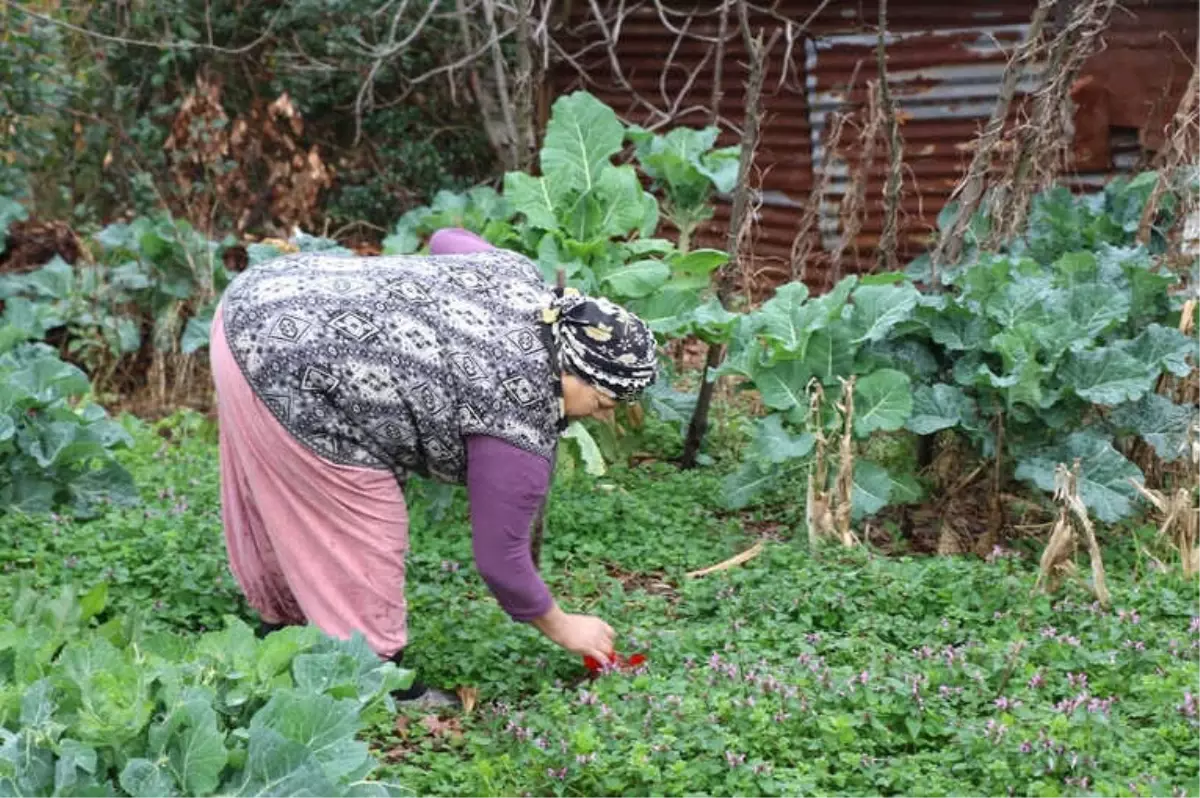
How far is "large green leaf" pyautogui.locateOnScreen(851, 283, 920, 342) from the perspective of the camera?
6129 mm

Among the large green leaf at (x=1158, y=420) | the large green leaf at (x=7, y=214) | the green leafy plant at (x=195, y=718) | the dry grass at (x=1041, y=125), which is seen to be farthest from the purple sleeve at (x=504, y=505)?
the large green leaf at (x=7, y=214)

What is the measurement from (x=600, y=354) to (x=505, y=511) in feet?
1.52

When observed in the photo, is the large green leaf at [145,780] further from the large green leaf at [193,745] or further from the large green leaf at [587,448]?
the large green leaf at [587,448]

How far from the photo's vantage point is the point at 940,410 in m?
6.21

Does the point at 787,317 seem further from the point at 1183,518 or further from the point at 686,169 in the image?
the point at 1183,518

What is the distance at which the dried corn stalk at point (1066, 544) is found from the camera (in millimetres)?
5238

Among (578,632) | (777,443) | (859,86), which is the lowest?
(578,632)

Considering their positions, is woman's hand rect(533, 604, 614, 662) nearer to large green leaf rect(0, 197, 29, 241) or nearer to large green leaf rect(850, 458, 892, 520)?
large green leaf rect(850, 458, 892, 520)

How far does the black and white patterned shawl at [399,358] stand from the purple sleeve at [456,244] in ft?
1.35

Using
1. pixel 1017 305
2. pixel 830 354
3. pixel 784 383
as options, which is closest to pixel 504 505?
pixel 784 383

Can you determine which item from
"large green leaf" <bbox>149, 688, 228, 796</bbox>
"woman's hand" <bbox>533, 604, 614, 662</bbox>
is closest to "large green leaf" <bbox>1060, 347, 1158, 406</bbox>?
"woman's hand" <bbox>533, 604, 614, 662</bbox>

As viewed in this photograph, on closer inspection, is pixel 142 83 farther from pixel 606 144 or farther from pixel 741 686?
A: pixel 741 686

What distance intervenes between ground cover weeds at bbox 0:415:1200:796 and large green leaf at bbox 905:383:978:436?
49cm

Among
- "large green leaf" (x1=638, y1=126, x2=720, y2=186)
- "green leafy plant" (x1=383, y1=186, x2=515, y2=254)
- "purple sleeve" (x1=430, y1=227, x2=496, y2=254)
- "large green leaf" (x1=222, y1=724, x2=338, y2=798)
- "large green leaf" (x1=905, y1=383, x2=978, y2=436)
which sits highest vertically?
"large green leaf" (x1=638, y1=126, x2=720, y2=186)
